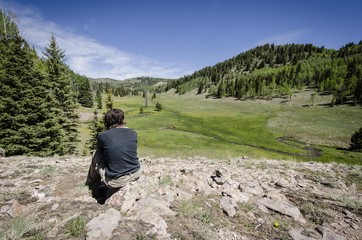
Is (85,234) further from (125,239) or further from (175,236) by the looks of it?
(175,236)

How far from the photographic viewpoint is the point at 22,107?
1678 centimetres

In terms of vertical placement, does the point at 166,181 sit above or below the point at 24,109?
below

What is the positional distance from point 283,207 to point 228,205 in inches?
59.1

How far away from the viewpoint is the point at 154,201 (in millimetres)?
5012

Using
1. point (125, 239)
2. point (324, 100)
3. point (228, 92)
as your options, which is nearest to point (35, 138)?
point (125, 239)

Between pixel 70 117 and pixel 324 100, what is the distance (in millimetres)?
115940

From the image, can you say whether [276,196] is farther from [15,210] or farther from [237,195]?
[15,210]

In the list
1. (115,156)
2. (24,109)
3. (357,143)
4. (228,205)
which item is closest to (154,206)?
(115,156)

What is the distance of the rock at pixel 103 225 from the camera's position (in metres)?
3.49

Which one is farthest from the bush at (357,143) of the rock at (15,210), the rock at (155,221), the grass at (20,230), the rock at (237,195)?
the rock at (15,210)

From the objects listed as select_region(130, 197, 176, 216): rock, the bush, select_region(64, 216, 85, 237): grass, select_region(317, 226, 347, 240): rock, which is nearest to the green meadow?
the bush

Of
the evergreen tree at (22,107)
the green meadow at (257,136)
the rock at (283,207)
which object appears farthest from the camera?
the green meadow at (257,136)

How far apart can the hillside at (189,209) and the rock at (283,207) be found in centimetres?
2

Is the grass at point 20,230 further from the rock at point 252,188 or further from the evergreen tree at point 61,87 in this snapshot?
the evergreen tree at point 61,87
